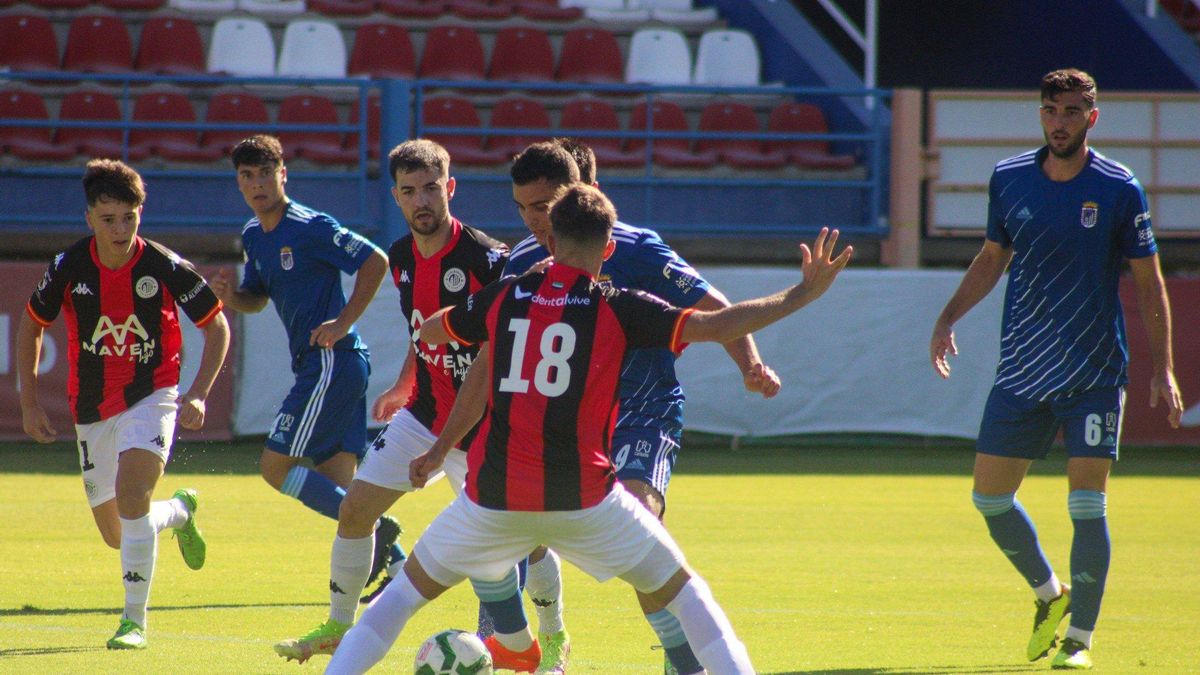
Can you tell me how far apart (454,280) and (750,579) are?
2770 millimetres

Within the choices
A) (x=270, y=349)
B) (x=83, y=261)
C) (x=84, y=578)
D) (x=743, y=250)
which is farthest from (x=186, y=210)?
(x=83, y=261)

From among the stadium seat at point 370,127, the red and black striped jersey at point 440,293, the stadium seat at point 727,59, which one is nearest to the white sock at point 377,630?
the red and black striped jersey at point 440,293

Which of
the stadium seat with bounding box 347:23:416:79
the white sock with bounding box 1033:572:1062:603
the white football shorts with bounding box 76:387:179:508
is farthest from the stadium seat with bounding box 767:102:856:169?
→ the white football shorts with bounding box 76:387:179:508

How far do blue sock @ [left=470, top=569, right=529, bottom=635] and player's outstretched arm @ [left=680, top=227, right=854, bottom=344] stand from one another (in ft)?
4.80

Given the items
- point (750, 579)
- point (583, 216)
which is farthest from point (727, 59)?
point (583, 216)

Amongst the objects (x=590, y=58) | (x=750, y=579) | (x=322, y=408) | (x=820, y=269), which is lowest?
(x=750, y=579)

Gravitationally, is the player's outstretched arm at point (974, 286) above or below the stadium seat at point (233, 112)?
below

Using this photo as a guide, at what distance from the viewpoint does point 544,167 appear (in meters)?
5.33

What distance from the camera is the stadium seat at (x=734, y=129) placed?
17.5m

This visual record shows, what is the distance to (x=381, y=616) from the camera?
459cm

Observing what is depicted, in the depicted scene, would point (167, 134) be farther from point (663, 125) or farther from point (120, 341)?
point (120, 341)

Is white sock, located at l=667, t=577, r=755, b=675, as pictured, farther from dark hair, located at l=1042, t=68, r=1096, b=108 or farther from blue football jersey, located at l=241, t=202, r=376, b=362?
blue football jersey, located at l=241, t=202, r=376, b=362

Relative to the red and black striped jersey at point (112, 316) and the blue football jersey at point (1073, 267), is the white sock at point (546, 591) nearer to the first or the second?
the red and black striped jersey at point (112, 316)

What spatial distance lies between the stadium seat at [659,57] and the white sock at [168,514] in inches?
484
